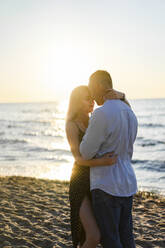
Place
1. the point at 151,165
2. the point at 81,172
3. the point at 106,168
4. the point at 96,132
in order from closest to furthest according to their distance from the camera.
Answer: the point at 96,132, the point at 106,168, the point at 81,172, the point at 151,165

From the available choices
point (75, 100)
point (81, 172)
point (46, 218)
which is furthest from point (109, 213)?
point (46, 218)

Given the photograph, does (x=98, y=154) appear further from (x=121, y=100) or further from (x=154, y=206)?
(x=154, y=206)

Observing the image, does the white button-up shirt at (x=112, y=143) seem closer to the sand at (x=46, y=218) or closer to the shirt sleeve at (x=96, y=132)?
the shirt sleeve at (x=96, y=132)

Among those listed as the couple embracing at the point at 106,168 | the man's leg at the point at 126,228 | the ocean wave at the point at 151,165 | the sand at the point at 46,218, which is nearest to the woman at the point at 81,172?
the couple embracing at the point at 106,168

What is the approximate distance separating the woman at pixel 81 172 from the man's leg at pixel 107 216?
119 mm

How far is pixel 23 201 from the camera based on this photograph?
7.01m

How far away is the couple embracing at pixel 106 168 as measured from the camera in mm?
2355

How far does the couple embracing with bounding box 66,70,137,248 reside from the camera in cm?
236

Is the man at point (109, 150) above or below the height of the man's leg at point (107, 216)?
above

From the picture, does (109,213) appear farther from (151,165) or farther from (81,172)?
(151,165)

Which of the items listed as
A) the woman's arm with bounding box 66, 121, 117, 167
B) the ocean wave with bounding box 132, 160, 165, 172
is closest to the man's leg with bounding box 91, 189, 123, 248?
the woman's arm with bounding box 66, 121, 117, 167

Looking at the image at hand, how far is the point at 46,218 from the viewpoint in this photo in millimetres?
5785

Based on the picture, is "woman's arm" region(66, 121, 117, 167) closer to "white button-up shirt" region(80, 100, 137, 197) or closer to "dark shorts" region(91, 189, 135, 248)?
"white button-up shirt" region(80, 100, 137, 197)

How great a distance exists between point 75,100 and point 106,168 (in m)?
0.84
